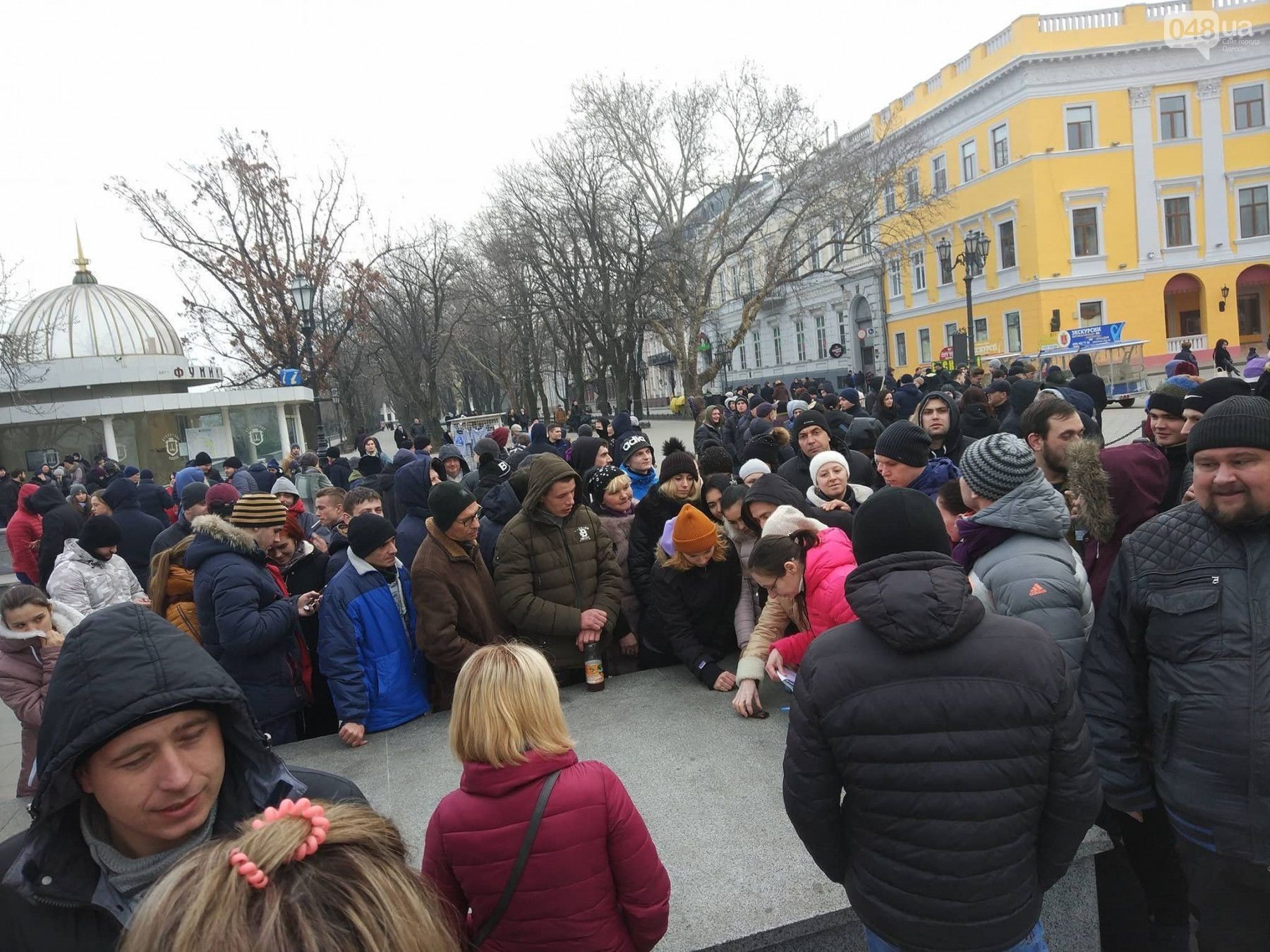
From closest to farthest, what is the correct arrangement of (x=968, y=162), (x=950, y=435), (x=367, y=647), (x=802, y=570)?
1. (x=802, y=570)
2. (x=367, y=647)
3. (x=950, y=435)
4. (x=968, y=162)

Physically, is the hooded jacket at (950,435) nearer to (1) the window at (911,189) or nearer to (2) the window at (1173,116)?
(1) the window at (911,189)

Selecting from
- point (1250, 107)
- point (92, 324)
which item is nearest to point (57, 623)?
point (92, 324)

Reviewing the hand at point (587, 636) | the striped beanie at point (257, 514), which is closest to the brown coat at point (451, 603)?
the hand at point (587, 636)

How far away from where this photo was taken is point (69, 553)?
629 centimetres

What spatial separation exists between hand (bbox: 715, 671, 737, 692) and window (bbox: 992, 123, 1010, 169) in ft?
133

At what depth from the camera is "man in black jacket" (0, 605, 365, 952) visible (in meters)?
1.61

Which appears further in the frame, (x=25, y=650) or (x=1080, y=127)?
(x=1080, y=127)

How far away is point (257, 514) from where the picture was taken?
465cm

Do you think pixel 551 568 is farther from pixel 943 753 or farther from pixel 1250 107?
pixel 1250 107

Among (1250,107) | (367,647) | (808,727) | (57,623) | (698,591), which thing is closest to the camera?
(808,727)

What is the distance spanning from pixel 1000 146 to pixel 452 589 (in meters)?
42.1

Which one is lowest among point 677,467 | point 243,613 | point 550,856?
point 550,856

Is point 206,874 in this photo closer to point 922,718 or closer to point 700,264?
point 922,718

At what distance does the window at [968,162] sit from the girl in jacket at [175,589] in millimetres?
43643
